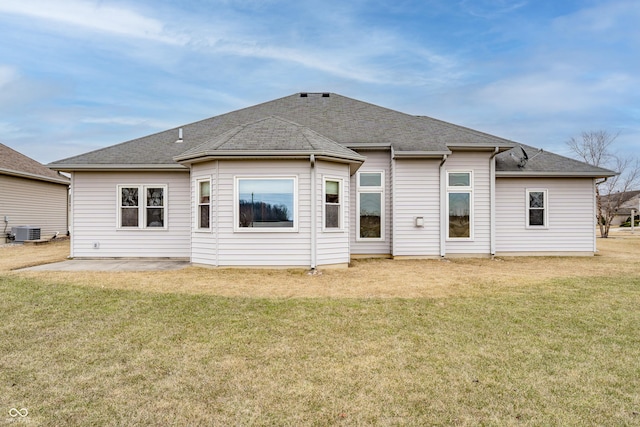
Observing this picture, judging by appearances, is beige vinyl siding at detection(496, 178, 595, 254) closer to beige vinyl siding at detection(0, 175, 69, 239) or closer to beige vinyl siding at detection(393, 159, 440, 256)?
beige vinyl siding at detection(393, 159, 440, 256)

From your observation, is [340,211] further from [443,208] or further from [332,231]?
[443,208]

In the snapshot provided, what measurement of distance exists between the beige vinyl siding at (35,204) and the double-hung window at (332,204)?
1652 centimetres

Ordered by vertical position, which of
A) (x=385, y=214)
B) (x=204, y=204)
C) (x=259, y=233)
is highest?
(x=204, y=204)

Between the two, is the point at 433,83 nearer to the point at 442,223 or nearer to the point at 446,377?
the point at 442,223

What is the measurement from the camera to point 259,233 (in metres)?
9.23

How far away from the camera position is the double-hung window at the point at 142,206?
11523 mm

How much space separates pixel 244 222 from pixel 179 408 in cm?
663

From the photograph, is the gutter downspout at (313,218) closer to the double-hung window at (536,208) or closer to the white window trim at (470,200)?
the white window trim at (470,200)

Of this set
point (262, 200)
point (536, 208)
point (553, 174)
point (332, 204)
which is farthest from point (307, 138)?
point (553, 174)

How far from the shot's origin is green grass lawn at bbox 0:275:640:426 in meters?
2.76

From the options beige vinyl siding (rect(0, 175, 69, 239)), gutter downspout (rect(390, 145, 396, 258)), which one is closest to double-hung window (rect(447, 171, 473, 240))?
gutter downspout (rect(390, 145, 396, 258))

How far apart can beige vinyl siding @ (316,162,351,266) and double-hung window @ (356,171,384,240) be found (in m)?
2.04

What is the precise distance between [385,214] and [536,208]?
590 centimetres

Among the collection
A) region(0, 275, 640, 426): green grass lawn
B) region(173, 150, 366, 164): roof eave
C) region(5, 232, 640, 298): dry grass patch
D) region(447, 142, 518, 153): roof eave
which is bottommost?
region(0, 275, 640, 426): green grass lawn
